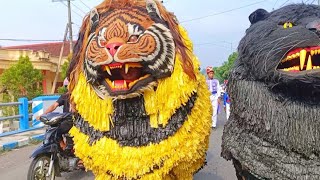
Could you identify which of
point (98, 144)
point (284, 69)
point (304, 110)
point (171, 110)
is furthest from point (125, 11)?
point (304, 110)

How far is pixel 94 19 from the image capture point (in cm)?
255

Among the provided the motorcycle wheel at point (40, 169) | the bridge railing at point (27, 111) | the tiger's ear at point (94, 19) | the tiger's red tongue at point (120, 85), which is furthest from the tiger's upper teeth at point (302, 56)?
the bridge railing at point (27, 111)

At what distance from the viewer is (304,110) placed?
6.49 ft

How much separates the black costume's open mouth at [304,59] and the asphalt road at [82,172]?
2.63m

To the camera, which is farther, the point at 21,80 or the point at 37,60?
the point at 37,60

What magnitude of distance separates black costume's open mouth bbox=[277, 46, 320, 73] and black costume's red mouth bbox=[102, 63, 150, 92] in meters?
0.95

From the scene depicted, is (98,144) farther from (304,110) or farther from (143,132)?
(304,110)

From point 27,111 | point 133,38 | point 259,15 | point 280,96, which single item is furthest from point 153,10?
point 27,111

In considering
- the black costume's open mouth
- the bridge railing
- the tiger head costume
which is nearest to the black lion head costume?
the black costume's open mouth

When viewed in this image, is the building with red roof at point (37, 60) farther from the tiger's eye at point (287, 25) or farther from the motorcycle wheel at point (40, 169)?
the tiger's eye at point (287, 25)

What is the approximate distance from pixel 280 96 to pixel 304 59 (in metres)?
0.26

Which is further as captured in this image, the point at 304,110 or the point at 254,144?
the point at 254,144

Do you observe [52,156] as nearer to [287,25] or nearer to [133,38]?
[133,38]

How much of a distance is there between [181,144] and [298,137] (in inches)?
33.1
